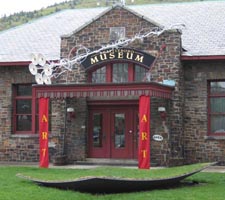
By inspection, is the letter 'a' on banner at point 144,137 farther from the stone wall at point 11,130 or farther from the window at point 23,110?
the window at point 23,110

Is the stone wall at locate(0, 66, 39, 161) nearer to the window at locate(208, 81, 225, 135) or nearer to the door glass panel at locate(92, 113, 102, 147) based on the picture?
the door glass panel at locate(92, 113, 102, 147)

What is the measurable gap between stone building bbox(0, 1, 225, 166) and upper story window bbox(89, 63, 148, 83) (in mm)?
39

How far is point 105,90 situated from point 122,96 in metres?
2.25

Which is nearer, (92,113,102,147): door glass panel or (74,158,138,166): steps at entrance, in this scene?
(74,158,138,166): steps at entrance

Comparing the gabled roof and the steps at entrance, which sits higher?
the gabled roof

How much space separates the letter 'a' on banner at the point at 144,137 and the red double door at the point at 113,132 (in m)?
3.11

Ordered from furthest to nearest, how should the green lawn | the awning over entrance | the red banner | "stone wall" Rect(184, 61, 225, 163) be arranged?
"stone wall" Rect(184, 61, 225, 163)
the red banner
the awning over entrance
the green lawn

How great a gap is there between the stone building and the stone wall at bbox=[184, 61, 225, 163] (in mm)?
38

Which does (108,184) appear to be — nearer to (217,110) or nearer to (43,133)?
(43,133)

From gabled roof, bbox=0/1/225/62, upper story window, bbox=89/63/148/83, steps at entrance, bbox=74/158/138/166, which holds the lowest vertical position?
steps at entrance, bbox=74/158/138/166

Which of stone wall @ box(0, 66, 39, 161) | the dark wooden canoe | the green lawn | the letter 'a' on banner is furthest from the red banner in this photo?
the dark wooden canoe

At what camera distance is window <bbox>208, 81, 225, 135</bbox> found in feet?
69.2

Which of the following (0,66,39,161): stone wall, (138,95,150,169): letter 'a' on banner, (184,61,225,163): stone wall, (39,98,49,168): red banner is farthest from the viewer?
(0,66,39,161): stone wall

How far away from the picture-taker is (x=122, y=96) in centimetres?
2111
